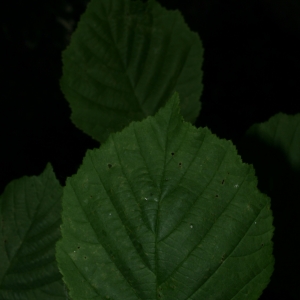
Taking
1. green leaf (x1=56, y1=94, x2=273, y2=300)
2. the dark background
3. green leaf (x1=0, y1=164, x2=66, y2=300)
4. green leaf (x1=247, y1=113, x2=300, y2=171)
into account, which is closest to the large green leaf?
green leaf (x1=247, y1=113, x2=300, y2=171)

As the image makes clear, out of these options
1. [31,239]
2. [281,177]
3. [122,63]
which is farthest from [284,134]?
[31,239]

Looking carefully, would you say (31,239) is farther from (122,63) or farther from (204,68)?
(204,68)

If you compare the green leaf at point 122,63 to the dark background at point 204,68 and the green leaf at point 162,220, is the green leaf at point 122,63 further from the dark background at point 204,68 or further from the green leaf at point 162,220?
the dark background at point 204,68

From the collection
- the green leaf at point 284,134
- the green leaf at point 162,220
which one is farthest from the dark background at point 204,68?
the green leaf at point 162,220

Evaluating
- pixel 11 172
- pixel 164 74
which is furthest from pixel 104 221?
pixel 11 172

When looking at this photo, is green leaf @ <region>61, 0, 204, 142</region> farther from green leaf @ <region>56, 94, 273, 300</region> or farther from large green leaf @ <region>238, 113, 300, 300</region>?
green leaf @ <region>56, 94, 273, 300</region>
